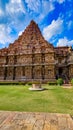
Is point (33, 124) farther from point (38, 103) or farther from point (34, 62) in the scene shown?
point (34, 62)

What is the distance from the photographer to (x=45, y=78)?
45.8m

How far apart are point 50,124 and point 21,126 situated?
1.00m

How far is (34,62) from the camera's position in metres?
48.0

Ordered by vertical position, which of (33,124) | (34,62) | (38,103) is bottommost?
(38,103)

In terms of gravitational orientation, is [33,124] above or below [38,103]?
above

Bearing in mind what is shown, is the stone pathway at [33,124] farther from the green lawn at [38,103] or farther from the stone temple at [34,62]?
the stone temple at [34,62]

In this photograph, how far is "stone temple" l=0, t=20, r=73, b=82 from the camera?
46469 mm

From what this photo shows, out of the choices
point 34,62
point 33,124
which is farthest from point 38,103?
point 34,62

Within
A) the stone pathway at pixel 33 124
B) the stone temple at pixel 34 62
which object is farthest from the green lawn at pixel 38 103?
the stone temple at pixel 34 62

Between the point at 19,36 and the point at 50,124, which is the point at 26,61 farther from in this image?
the point at 50,124

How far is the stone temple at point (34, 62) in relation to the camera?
46.5 metres

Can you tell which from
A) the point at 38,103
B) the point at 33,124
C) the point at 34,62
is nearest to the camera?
the point at 33,124

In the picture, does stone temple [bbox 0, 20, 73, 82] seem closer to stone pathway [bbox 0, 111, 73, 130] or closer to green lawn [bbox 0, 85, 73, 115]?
green lawn [bbox 0, 85, 73, 115]

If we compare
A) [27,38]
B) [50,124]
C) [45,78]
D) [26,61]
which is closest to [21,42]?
[27,38]
